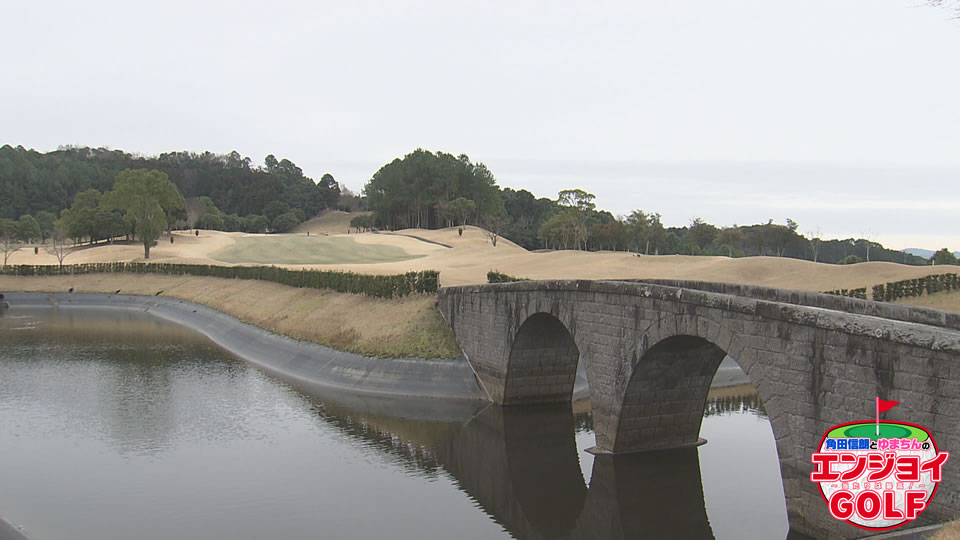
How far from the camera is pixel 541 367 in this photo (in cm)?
3700

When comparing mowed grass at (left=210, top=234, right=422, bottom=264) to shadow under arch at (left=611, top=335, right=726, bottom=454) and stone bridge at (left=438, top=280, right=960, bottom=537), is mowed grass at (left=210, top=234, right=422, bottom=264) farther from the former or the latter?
shadow under arch at (left=611, top=335, right=726, bottom=454)

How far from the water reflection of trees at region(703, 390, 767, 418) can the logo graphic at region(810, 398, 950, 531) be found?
56.3 ft

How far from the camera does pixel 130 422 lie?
34438 millimetres

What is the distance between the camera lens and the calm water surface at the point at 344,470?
886 inches

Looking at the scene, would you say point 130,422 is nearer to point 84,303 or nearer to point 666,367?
point 666,367

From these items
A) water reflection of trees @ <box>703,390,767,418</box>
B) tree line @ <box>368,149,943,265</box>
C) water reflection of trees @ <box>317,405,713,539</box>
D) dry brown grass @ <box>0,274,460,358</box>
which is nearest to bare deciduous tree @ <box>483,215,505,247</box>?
tree line @ <box>368,149,943,265</box>

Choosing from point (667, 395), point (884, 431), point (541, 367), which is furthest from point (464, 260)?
point (884, 431)

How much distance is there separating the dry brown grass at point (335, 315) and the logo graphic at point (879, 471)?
25.2 m

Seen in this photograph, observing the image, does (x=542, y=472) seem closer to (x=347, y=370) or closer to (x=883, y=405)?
(x=883, y=405)

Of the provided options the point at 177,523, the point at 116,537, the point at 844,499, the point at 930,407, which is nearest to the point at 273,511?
the point at 177,523

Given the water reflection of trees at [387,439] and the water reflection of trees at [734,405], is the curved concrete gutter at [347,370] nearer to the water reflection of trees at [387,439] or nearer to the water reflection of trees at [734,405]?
the water reflection of trees at [387,439]

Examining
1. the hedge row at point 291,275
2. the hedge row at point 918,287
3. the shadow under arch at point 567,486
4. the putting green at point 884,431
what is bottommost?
the shadow under arch at point 567,486

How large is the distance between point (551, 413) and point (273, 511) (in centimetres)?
1611

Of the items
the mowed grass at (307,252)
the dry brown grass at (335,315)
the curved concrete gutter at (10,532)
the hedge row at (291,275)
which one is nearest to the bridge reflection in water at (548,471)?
the dry brown grass at (335,315)
